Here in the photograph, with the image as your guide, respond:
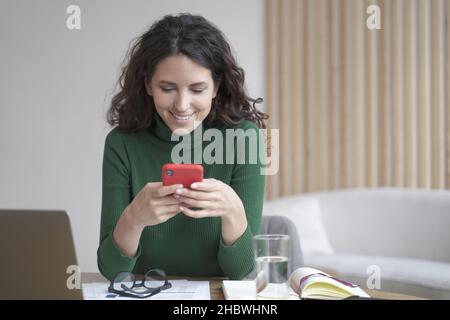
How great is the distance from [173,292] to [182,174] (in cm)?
23

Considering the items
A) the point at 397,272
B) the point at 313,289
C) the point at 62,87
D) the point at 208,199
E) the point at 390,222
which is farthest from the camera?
the point at 390,222

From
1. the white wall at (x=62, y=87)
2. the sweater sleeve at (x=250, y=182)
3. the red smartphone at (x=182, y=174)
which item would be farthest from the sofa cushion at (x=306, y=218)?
the red smartphone at (x=182, y=174)

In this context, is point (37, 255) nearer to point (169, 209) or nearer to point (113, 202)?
point (169, 209)

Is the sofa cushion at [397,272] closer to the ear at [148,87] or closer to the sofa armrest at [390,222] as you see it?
the sofa armrest at [390,222]

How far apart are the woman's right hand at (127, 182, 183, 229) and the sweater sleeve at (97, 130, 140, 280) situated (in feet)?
0.54

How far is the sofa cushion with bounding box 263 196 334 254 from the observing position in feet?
10.6

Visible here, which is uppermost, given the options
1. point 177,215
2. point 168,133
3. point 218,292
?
point 168,133

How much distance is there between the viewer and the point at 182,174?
1.20m

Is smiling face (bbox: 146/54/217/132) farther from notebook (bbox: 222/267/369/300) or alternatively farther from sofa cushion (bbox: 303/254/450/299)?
sofa cushion (bbox: 303/254/450/299)

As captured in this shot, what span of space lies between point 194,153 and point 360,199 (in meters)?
1.99

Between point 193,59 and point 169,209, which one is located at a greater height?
point 193,59

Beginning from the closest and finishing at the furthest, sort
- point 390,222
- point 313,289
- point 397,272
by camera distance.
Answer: point 313,289 < point 397,272 < point 390,222

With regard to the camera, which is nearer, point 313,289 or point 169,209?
point 313,289

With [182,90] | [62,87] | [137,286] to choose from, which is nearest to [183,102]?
[182,90]
